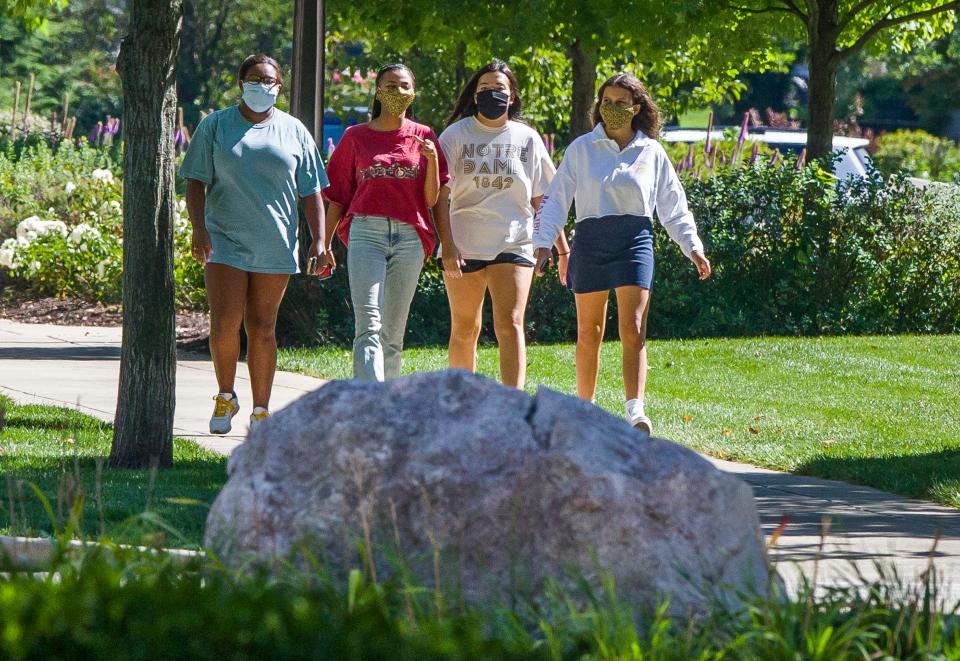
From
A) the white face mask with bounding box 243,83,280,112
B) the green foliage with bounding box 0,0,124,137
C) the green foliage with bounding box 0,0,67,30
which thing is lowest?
the white face mask with bounding box 243,83,280,112

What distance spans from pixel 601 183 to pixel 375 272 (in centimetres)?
120

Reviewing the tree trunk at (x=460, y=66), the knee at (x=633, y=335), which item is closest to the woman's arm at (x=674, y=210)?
the knee at (x=633, y=335)

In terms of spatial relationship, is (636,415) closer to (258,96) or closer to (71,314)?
(258,96)

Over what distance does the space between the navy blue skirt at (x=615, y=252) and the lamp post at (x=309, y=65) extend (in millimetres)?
4300

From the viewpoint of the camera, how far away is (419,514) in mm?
3613

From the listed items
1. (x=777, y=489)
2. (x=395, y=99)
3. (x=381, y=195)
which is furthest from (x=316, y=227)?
(x=777, y=489)

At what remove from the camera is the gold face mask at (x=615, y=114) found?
7.25 m

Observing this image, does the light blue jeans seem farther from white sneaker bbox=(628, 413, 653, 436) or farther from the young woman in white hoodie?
white sneaker bbox=(628, 413, 653, 436)

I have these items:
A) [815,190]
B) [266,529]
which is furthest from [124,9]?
[266,529]

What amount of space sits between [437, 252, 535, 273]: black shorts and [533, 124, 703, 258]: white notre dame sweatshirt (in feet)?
0.37

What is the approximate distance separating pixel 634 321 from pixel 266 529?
395cm

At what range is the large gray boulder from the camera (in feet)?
11.7

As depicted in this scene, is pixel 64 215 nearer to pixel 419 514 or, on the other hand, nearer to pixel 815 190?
pixel 815 190

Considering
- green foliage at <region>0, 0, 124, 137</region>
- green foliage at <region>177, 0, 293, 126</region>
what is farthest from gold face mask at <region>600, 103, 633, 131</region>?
green foliage at <region>0, 0, 124, 137</region>
